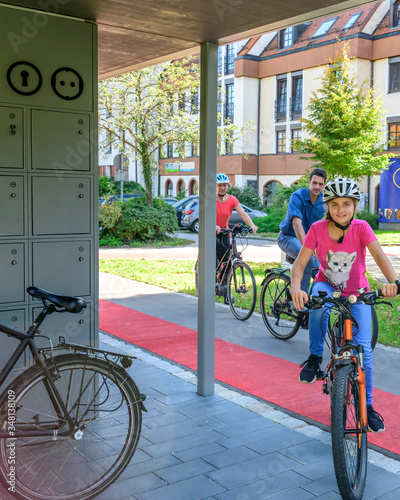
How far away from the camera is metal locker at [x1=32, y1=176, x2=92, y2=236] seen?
450cm

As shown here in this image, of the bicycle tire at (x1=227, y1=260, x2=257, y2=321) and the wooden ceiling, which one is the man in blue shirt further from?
the wooden ceiling

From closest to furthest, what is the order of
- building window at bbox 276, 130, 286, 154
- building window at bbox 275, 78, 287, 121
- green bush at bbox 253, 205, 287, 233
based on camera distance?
green bush at bbox 253, 205, 287, 233, building window at bbox 275, 78, 287, 121, building window at bbox 276, 130, 286, 154

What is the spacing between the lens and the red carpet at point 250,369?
5.07 metres

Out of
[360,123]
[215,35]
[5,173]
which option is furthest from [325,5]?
[360,123]

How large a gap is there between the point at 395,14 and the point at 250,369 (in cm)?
3141

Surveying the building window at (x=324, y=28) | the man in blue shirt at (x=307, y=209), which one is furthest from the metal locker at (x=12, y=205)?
the building window at (x=324, y=28)

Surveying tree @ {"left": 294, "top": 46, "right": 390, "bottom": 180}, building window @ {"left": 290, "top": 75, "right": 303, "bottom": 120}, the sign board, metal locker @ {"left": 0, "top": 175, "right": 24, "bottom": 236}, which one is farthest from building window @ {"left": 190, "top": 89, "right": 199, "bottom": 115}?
metal locker @ {"left": 0, "top": 175, "right": 24, "bottom": 236}

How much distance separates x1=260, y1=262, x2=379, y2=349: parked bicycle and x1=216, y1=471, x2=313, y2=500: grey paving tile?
3286 millimetres

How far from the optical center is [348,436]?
3.53 meters

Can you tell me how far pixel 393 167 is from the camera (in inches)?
1144

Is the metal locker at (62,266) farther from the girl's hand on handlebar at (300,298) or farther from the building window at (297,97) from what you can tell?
the building window at (297,97)

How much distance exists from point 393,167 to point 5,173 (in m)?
27.0

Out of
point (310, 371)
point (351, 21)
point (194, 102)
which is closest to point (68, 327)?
point (310, 371)

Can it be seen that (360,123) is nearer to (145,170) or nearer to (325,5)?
(145,170)
